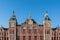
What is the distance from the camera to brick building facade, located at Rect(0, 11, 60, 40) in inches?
2452

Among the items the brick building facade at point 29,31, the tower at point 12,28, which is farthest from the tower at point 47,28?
the tower at point 12,28

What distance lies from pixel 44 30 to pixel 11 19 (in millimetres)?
11851

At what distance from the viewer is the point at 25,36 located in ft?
206

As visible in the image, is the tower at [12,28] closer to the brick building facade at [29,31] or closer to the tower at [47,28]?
the brick building facade at [29,31]

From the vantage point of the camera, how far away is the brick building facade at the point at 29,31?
204 feet

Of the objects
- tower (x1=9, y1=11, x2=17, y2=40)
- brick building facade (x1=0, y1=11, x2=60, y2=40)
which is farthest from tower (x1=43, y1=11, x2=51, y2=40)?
tower (x1=9, y1=11, x2=17, y2=40)

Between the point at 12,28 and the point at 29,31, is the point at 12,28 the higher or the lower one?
the higher one

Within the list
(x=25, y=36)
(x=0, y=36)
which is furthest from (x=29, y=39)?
(x=0, y=36)

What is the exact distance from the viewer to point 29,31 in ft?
206

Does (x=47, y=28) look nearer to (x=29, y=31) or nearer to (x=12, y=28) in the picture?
(x=29, y=31)

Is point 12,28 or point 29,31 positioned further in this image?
point 29,31

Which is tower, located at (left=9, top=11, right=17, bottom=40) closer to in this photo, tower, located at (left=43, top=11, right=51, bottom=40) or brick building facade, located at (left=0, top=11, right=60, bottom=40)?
brick building facade, located at (left=0, top=11, right=60, bottom=40)

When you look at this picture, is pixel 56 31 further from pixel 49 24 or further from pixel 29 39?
pixel 29 39

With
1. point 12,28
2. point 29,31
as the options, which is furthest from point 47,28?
point 12,28
